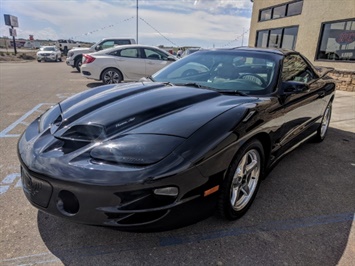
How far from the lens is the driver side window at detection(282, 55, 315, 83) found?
3.21 metres

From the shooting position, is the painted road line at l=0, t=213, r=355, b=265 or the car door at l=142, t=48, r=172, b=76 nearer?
the painted road line at l=0, t=213, r=355, b=265

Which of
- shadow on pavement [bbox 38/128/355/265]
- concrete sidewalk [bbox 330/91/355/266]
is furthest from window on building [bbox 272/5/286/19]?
shadow on pavement [bbox 38/128/355/265]

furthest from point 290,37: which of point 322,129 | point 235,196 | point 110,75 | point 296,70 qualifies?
point 235,196

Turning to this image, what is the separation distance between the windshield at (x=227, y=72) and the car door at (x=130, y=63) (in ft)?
20.1

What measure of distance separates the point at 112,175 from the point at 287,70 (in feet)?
8.13

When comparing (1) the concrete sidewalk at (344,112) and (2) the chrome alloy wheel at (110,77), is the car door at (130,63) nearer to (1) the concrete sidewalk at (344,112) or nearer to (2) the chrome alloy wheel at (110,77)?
(2) the chrome alloy wheel at (110,77)

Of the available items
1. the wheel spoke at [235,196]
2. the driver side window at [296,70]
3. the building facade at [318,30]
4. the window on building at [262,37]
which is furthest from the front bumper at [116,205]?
the window on building at [262,37]

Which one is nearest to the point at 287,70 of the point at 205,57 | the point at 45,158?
the point at 205,57

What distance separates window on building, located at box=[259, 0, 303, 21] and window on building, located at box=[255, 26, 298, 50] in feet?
2.22

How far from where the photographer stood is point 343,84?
10.2 m

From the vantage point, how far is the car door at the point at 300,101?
118 inches

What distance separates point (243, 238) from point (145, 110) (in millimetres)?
1252

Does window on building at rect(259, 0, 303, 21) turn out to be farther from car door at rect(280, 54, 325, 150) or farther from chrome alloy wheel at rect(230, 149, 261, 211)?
chrome alloy wheel at rect(230, 149, 261, 211)

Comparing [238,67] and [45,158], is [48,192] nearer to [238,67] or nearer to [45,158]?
[45,158]
